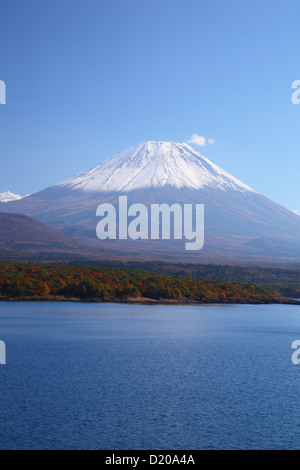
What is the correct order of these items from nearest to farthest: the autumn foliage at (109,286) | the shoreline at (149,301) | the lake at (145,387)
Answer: the lake at (145,387) → the shoreline at (149,301) → the autumn foliage at (109,286)

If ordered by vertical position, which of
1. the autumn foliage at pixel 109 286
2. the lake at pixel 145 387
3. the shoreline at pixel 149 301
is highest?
the autumn foliage at pixel 109 286

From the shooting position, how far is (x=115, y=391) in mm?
27094

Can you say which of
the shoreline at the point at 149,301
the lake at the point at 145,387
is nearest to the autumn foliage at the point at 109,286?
the shoreline at the point at 149,301

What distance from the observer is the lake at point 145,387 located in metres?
21.0

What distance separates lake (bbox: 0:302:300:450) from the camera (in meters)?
21.0

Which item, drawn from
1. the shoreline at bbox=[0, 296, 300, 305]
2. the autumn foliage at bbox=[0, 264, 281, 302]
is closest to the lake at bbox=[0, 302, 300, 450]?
the shoreline at bbox=[0, 296, 300, 305]

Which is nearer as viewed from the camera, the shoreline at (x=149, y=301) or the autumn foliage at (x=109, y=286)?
the shoreline at (x=149, y=301)

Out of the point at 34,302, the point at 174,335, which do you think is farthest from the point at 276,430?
the point at 34,302

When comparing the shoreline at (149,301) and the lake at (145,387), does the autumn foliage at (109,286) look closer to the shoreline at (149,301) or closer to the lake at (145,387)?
the shoreline at (149,301)

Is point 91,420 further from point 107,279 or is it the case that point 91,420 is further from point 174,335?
point 107,279

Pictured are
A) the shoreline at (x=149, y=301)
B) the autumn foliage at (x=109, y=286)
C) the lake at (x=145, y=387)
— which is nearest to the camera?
the lake at (x=145, y=387)

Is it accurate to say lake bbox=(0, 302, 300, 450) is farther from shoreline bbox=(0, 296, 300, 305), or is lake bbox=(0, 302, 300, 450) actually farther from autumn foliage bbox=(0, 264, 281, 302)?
autumn foliage bbox=(0, 264, 281, 302)

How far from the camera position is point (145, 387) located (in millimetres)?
28109
